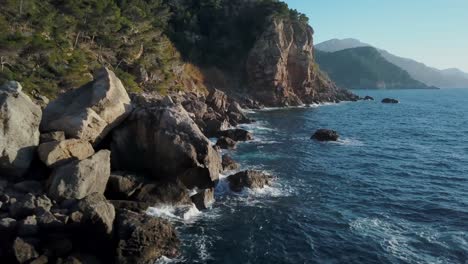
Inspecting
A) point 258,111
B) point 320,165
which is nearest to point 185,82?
point 258,111

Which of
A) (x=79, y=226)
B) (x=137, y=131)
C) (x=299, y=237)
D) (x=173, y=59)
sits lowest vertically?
(x=299, y=237)

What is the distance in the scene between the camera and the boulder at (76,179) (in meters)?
26.4

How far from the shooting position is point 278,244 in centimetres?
2611

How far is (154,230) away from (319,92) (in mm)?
123284

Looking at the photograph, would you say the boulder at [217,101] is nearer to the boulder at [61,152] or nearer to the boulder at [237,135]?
the boulder at [237,135]

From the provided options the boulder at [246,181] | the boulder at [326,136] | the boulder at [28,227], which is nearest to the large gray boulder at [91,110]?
the boulder at [28,227]

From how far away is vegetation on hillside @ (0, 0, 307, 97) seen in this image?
48.2m

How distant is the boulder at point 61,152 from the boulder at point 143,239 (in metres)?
7.17

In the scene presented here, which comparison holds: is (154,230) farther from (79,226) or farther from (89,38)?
(89,38)

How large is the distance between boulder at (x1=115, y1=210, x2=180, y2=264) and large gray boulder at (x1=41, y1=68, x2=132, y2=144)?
10160mm

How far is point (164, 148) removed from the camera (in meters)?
33.2

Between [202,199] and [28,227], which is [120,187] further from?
[28,227]

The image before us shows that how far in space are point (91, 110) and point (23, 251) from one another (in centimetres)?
1412

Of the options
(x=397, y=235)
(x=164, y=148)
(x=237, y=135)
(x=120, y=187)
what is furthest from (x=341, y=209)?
(x=237, y=135)
